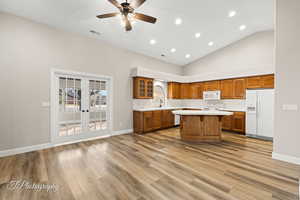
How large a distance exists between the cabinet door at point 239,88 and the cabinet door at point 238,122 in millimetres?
689

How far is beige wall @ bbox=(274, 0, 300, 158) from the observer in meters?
2.74

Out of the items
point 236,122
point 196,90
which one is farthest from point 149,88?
point 236,122

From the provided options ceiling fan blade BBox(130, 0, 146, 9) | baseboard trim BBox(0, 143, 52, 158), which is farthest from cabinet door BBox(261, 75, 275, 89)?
baseboard trim BBox(0, 143, 52, 158)

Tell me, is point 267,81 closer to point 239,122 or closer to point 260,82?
point 260,82

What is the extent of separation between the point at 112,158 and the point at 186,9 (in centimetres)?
416

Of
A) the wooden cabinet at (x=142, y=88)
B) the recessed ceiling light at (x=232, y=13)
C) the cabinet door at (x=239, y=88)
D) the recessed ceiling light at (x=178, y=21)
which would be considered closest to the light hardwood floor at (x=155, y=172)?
the cabinet door at (x=239, y=88)

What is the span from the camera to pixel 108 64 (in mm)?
4727

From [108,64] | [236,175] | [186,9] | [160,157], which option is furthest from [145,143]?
[186,9]

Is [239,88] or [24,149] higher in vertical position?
[239,88]

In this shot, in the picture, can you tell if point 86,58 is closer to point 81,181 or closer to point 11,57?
point 11,57

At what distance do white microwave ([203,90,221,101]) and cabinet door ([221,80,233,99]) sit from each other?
0.49 feet

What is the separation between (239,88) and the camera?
5.16 meters

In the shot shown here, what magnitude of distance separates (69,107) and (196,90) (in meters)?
5.40

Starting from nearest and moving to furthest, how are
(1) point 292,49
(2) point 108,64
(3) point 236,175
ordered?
(3) point 236,175
(1) point 292,49
(2) point 108,64
